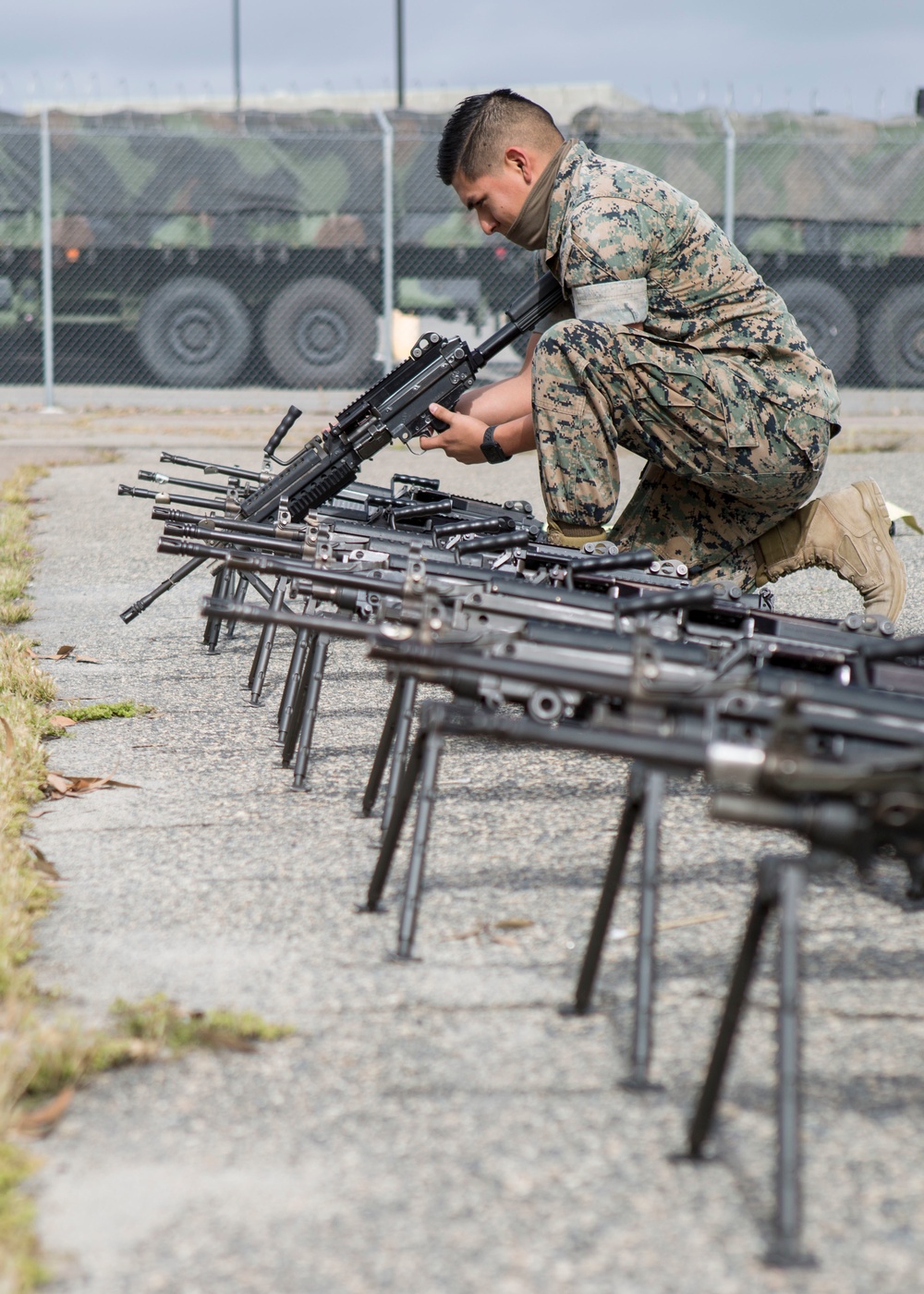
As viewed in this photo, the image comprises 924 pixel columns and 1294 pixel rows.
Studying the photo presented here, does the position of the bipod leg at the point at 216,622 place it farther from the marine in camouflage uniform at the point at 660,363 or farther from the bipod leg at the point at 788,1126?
the bipod leg at the point at 788,1126

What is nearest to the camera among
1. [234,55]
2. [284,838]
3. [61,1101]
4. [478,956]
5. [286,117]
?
[61,1101]

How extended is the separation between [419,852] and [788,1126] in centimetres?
93

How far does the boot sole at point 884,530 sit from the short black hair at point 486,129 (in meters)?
1.50

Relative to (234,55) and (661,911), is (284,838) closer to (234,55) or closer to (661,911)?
(661,911)

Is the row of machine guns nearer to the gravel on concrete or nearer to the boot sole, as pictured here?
the gravel on concrete

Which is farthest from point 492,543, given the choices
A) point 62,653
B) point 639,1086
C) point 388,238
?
point 388,238

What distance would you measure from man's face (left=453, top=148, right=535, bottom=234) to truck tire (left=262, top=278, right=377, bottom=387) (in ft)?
33.3

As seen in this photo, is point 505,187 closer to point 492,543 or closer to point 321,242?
point 492,543

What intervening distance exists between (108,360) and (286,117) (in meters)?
3.13

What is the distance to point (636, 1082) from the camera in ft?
6.65

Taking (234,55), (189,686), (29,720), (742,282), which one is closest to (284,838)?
(29,720)

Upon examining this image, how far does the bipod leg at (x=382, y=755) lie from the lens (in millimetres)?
2938

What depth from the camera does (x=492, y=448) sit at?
15.2ft

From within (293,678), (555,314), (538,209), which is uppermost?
(538,209)
